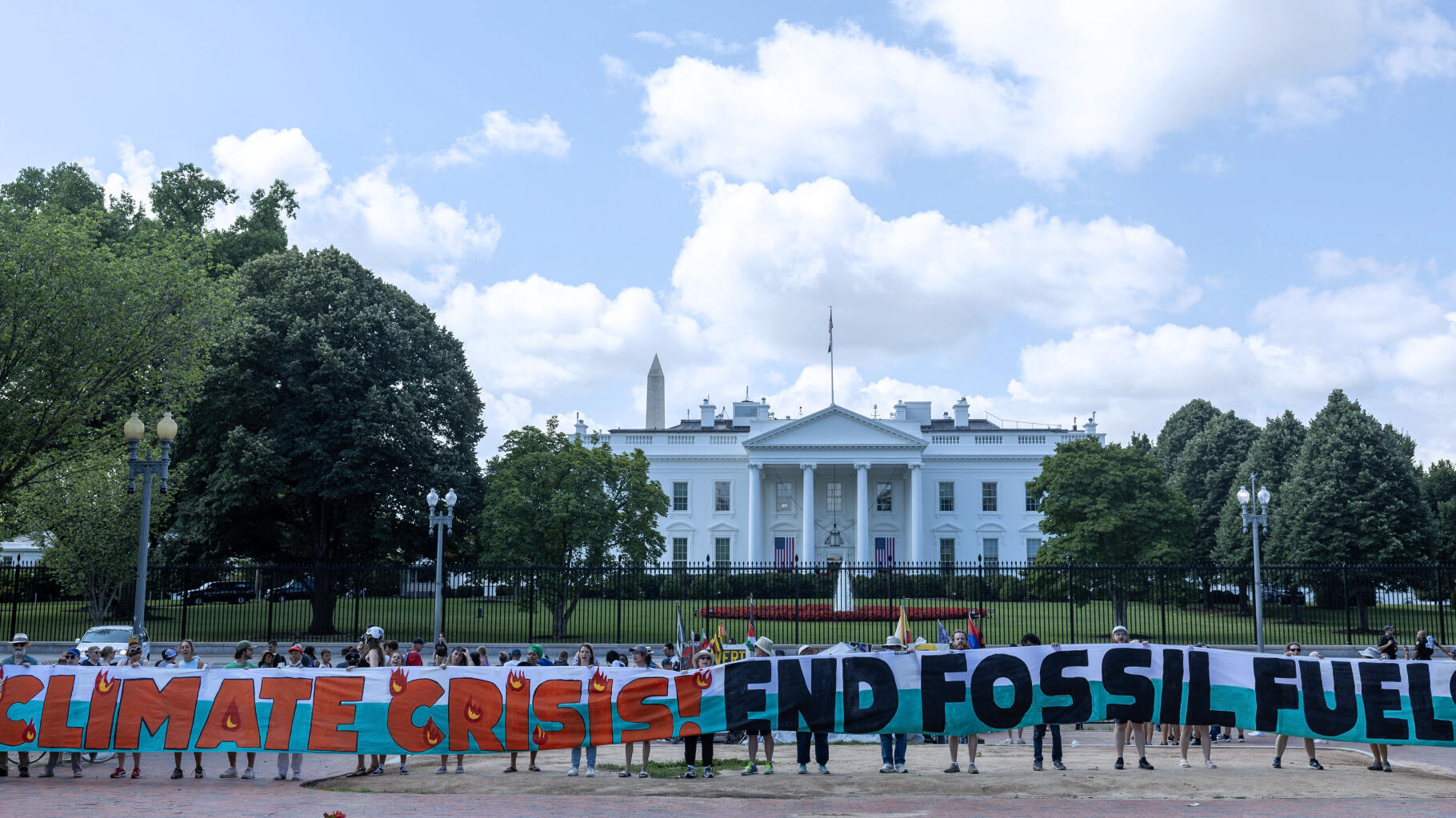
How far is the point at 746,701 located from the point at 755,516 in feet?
173

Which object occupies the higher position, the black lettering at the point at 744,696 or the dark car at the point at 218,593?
the dark car at the point at 218,593

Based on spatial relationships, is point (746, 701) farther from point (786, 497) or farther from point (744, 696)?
point (786, 497)

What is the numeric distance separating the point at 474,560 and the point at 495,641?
478 inches

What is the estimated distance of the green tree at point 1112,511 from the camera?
4284 cm

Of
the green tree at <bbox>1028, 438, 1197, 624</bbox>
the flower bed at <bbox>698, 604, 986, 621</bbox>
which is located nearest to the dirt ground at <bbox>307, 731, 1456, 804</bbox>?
the flower bed at <bbox>698, 604, 986, 621</bbox>

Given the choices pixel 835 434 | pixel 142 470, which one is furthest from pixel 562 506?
pixel 835 434

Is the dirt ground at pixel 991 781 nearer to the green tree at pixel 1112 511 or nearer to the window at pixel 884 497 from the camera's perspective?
the green tree at pixel 1112 511

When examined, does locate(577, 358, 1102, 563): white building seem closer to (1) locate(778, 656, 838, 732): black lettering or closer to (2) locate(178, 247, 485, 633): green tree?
(2) locate(178, 247, 485, 633): green tree

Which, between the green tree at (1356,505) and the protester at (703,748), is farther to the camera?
the green tree at (1356,505)

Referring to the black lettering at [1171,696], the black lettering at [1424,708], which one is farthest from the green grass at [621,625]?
the black lettering at [1171,696]

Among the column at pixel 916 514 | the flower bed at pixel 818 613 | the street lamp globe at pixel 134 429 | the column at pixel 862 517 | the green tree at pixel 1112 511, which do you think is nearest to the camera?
the street lamp globe at pixel 134 429

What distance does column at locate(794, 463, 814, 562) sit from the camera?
65000mm

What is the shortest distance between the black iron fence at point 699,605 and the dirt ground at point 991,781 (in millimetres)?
11697

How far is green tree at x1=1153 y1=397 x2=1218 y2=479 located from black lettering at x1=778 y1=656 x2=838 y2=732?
66.7 m
